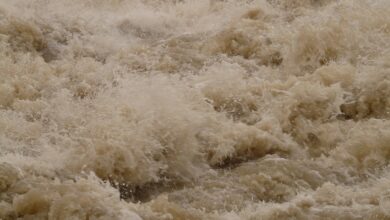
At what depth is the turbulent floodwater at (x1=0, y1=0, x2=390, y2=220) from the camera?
4414 millimetres

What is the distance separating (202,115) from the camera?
19.5 feet

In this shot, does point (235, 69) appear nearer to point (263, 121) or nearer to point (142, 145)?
point (263, 121)

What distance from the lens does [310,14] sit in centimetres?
919

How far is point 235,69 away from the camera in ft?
24.1

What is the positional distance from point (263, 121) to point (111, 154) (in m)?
1.75

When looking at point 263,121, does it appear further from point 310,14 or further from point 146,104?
point 310,14

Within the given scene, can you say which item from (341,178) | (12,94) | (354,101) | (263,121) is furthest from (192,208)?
(12,94)

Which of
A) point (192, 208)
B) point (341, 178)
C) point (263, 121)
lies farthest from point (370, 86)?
point (192, 208)

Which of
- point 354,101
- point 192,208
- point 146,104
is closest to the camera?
point 192,208

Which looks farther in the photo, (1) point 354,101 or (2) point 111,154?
(1) point 354,101

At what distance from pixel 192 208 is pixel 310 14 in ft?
18.1

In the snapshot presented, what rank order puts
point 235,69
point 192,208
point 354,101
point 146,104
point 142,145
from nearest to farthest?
point 192,208
point 142,145
point 146,104
point 354,101
point 235,69

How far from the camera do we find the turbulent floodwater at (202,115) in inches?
174

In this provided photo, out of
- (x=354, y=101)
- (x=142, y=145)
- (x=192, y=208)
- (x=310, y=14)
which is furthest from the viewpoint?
(x=310, y=14)
